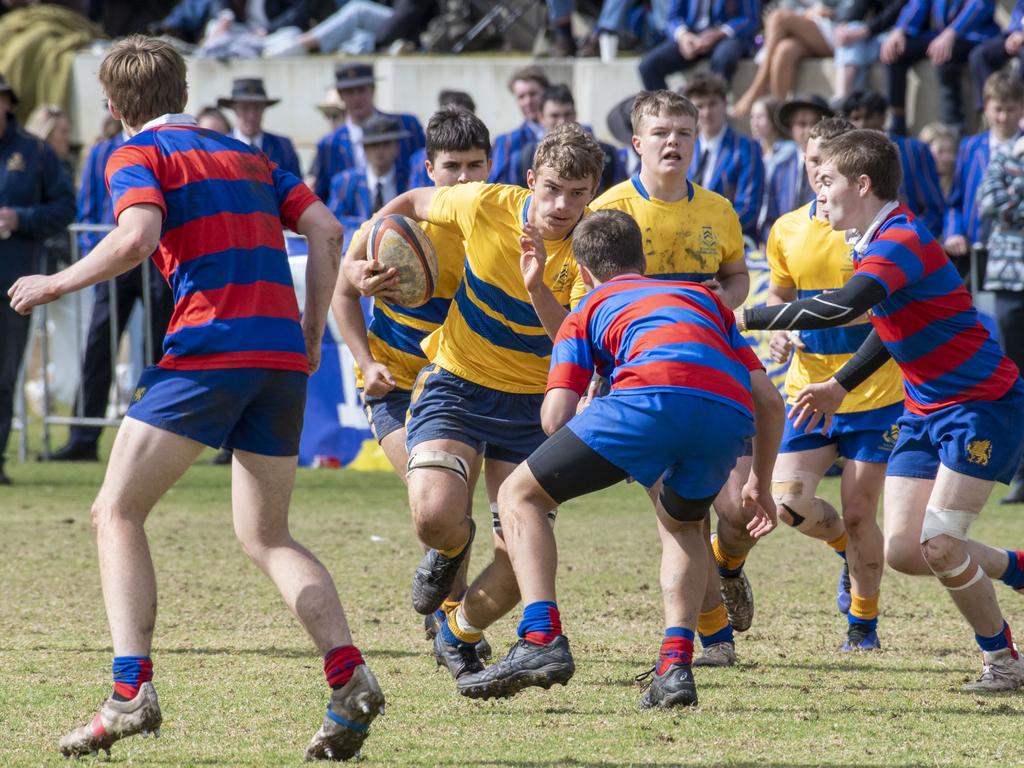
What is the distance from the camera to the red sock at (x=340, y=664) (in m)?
4.93

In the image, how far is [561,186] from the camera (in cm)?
606

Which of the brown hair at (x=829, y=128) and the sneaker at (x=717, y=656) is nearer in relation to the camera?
the sneaker at (x=717, y=656)

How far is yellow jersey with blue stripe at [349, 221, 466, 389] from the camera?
6.91m

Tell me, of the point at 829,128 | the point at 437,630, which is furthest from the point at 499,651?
the point at 829,128

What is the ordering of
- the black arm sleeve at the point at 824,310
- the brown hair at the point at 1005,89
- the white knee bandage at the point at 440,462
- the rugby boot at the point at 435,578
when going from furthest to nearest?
the brown hair at the point at 1005,89, the rugby boot at the point at 435,578, the white knee bandage at the point at 440,462, the black arm sleeve at the point at 824,310

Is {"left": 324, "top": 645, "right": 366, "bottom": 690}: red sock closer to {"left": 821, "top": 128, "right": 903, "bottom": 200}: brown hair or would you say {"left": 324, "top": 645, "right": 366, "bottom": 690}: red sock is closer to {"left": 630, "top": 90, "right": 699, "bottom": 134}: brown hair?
{"left": 821, "top": 128, "right": 903, "bottom": 200}: brown hair

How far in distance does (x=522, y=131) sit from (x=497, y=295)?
629 centimetres

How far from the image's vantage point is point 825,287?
7.31m

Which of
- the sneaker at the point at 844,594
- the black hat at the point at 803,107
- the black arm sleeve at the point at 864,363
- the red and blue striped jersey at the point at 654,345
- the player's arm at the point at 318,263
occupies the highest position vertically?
the player's arm at the point at 318,263

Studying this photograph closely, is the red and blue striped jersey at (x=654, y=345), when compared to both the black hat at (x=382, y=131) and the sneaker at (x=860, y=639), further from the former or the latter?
the black hat at (x=382, y=131)

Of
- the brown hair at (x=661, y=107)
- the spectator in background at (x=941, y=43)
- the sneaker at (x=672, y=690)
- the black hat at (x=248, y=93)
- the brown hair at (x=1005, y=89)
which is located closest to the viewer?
the sneaker at (x=672, y=690)

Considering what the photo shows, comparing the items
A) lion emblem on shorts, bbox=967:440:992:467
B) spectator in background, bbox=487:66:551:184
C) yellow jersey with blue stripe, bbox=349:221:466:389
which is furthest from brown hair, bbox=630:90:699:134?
spectator in background, bbox=487:66:551:184

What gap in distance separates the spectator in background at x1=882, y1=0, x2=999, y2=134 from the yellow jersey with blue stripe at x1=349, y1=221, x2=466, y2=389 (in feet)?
25.9

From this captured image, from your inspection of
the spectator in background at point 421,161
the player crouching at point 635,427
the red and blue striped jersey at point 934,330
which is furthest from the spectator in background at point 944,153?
the player crouching at point 635,427
